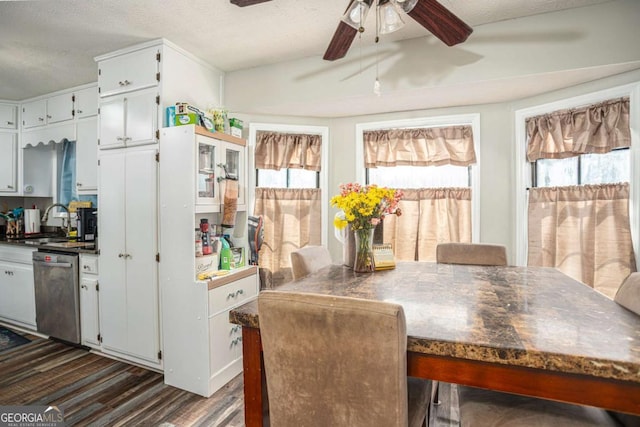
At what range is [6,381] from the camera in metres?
2.41

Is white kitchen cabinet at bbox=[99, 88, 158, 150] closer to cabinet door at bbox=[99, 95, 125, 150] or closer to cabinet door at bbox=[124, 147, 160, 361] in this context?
cabinet door at bbox=[99, 95, 125, 150]

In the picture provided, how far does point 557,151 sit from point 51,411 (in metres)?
3.88

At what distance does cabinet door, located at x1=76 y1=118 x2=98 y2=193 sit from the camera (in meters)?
3.24

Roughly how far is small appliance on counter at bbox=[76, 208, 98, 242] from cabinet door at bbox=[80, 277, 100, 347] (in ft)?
1.78

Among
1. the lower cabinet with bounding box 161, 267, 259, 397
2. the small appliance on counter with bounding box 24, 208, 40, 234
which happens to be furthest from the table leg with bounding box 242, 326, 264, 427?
the small appliance on counter with bounding box 24, 208, 40, 234

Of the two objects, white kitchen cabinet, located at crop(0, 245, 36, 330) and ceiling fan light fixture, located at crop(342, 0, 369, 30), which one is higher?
ceiling fan light fixture, located at crop(342, 0, 369, 30)

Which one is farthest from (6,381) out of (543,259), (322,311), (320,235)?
(543,259)

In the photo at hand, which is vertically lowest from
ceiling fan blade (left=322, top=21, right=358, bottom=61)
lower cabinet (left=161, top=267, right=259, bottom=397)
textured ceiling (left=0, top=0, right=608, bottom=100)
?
lower cabinet (left=161, top=267, right=259, bottom=397)

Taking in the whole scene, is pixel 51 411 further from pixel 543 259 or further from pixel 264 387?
pixel 543 259

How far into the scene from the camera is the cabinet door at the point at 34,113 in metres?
3.63

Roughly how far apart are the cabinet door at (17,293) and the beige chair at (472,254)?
381 centimetres

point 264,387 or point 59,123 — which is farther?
point 59,123

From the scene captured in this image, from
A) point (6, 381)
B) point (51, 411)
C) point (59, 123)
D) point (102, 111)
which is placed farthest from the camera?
point (59, 123)

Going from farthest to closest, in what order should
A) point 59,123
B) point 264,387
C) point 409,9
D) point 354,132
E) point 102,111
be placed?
point 59,123 → point 354,132 → point 102,111 → point 409,9 → point 264,387
